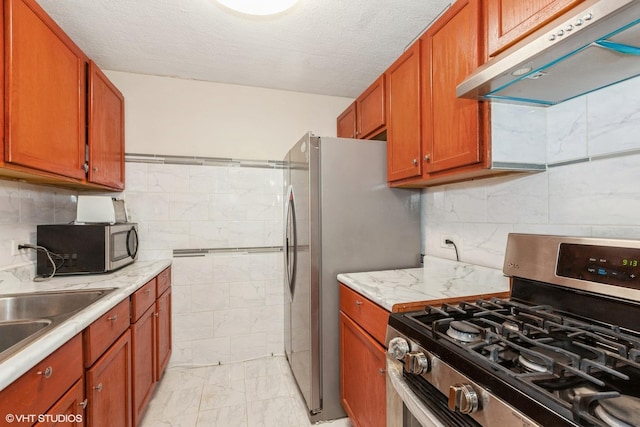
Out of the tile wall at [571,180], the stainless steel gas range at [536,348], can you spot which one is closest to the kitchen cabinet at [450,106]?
the tile wall at [571,180]

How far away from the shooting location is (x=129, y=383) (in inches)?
59.6

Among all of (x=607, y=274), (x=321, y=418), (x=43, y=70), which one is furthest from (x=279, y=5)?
(x=321, y=418)

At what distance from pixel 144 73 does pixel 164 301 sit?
6.06 feet

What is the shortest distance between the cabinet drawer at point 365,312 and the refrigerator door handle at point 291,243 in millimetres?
500

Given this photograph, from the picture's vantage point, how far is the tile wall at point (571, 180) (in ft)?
3.32

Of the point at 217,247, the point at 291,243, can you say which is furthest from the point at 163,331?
the point at 291,243

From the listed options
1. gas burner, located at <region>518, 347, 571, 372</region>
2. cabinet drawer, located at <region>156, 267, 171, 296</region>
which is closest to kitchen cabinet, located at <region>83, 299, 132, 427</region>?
cabinet drawer, located at <region>156, 267, 171, 296</region>

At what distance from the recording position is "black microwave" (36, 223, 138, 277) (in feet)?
5.57

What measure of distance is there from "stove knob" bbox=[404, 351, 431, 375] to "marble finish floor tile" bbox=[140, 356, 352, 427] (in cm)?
121

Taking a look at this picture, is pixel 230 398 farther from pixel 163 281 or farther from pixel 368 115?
pixel 368 115

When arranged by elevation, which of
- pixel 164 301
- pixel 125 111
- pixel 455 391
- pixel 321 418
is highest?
pixel 125 111

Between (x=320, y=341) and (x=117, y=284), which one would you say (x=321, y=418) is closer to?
(x=320, y=341)

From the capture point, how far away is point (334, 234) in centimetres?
→ 182

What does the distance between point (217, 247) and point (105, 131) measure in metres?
1.16
